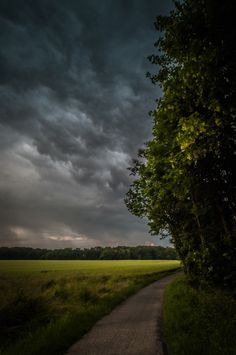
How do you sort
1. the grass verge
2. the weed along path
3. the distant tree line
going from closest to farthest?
1. the grass verge
2. the weed along path
3. the distant tree line

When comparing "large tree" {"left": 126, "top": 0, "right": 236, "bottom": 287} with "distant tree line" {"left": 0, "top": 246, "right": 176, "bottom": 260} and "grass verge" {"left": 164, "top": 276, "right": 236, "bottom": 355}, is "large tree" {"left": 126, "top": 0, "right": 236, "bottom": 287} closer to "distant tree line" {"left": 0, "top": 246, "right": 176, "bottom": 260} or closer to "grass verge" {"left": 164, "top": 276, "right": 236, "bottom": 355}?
"grass verge" {"left": 164, "top": 276, "right": 236, "bottom": 355}

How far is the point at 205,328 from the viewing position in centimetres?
1040

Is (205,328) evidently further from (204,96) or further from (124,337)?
(204,96)

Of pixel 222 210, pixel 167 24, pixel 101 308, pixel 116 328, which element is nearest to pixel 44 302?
pixel 101 308

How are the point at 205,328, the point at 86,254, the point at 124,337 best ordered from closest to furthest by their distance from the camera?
the point at 124,337, the point at 205,328, the point at 86,254

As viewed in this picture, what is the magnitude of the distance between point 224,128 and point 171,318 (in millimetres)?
8353

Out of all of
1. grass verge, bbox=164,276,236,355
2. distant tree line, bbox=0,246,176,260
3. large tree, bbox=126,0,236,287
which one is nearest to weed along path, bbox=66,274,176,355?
grass verge, bbox=164,276,236,355

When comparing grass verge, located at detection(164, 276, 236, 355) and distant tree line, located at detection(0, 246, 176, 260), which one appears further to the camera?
distant tree line, located at detection(0, 246, 176, 260)

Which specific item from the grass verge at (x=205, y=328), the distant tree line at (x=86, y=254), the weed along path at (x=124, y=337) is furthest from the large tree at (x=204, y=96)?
the distant tree line at (x=86, y=254)

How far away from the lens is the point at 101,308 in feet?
54.8

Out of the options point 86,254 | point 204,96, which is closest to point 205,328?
point 204,96

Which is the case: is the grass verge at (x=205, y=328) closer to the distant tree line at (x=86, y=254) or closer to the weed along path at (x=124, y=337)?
the weed along path at (x=124, y=337)

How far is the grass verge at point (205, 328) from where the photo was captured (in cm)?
823

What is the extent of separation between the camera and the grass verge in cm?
823
